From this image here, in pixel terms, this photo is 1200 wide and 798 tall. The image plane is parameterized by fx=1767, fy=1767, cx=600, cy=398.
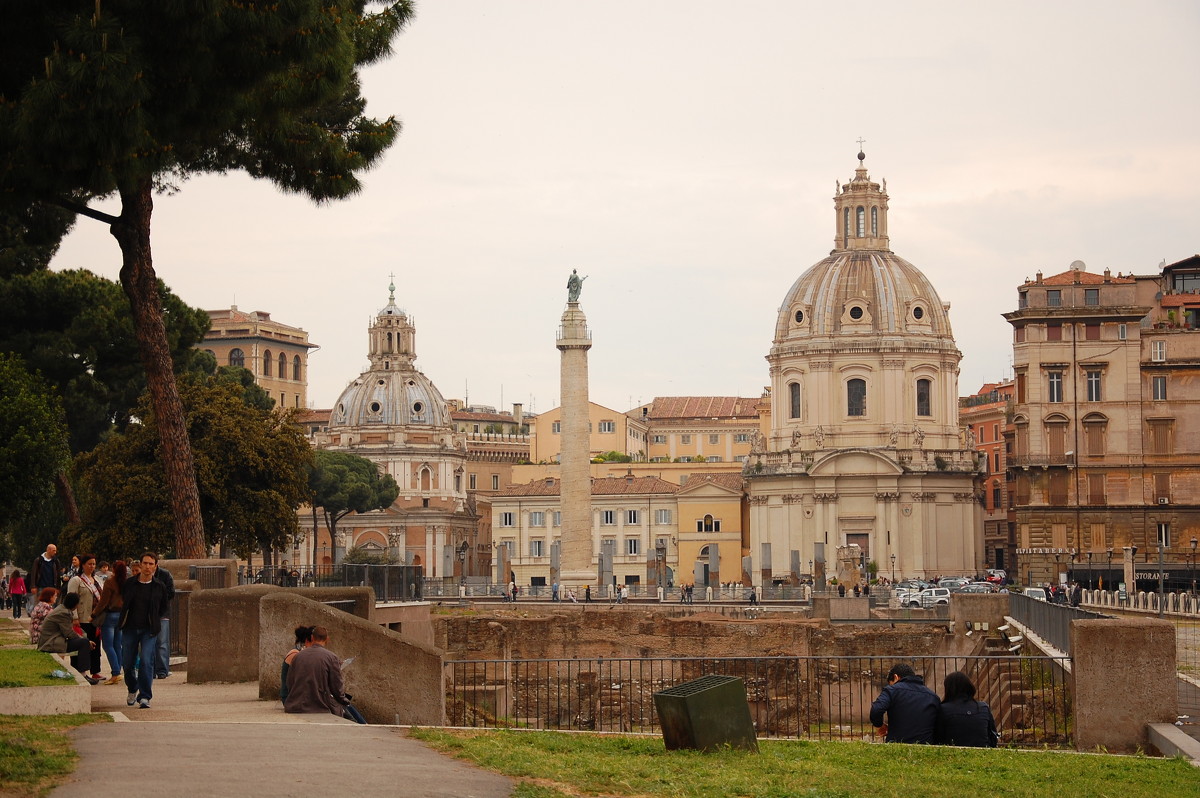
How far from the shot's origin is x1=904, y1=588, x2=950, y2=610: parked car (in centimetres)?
6098

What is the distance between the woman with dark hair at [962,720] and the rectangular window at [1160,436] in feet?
215

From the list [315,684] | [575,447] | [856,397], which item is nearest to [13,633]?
[315,684]

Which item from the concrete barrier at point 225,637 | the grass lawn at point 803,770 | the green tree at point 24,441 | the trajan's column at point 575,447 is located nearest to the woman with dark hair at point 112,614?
the concrete barrier at point 225,637

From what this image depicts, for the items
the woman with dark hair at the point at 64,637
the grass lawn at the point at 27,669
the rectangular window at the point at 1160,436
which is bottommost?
the grass lawn at the point at 27,669

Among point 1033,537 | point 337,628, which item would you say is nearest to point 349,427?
point 1033,537

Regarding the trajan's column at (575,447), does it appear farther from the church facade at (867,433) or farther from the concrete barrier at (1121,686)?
the concrete barrier at (1121,686)

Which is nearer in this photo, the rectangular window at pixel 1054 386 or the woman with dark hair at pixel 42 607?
the woman with dark hair at pixel 42 607

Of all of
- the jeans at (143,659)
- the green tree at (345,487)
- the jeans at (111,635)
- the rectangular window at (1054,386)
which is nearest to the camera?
the jeans at (143,659)

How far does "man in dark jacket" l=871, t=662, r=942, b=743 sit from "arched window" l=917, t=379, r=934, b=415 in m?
81.3

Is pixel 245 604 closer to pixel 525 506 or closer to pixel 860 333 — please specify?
pixel 860 333

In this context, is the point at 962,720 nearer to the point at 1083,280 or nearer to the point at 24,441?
the point at 24,441

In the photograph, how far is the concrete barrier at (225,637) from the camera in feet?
65.4

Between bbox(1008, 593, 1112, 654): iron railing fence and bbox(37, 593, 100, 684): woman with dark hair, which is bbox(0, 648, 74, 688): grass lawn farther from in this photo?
bbox(1008, 593, 1112, 654): iron railing fence

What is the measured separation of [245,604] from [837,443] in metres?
76.8
